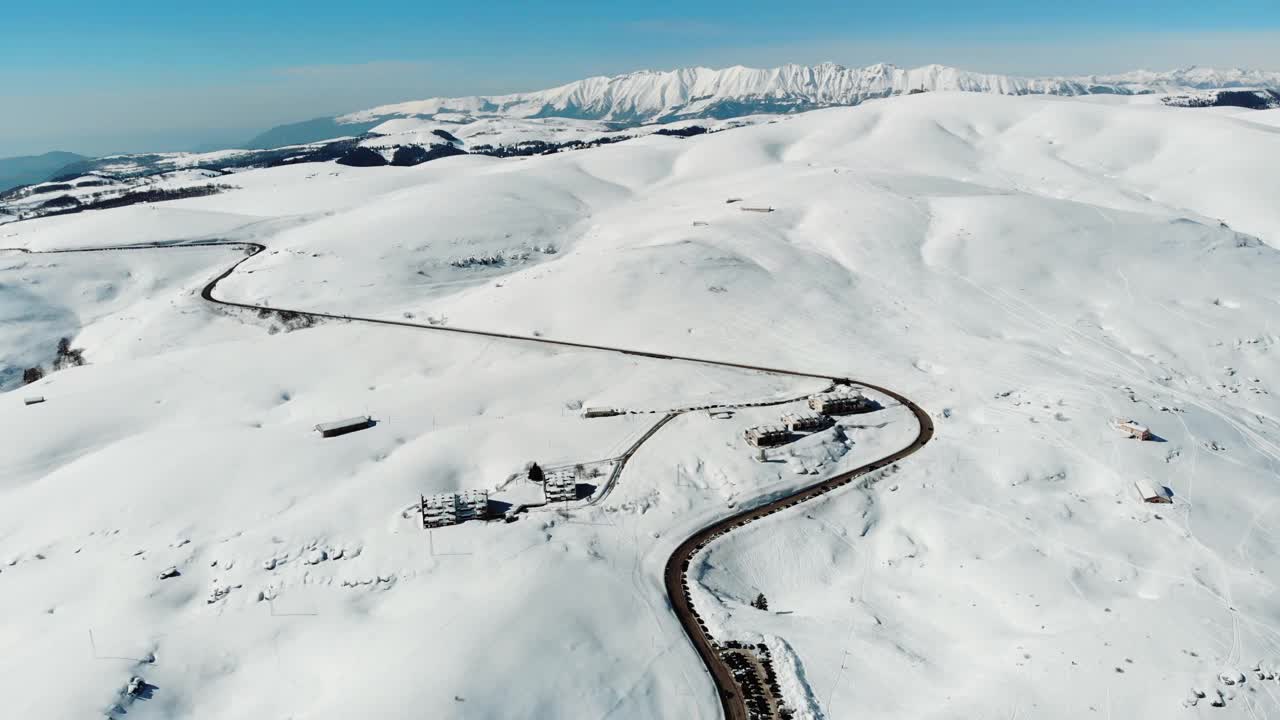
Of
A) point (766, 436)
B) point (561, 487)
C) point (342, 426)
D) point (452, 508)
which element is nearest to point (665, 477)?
point (561, 487)

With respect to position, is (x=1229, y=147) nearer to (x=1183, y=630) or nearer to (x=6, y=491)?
(x=1183, y=630)

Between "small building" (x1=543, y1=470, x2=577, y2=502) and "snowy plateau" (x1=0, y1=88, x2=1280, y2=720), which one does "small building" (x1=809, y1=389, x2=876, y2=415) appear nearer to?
"snowy plateau" (x1=0, y1=88, x2=1280, y2=720)

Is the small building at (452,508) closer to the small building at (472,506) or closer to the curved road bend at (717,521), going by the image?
the small building at (472,506)

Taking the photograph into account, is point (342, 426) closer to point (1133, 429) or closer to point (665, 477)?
point (665, 477)

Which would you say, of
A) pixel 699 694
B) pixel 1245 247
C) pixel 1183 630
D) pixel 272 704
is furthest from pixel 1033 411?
pixel 1245 247

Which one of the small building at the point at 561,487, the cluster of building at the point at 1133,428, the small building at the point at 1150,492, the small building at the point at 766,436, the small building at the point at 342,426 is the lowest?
the small building at the point at 1150,492

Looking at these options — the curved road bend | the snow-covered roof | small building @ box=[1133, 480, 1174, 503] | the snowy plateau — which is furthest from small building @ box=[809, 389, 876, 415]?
the snow-covered roof

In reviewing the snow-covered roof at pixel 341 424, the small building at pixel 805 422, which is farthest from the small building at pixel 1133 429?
the snow-covered roof at pixel 341 424
